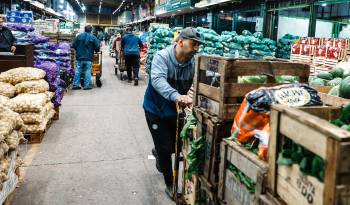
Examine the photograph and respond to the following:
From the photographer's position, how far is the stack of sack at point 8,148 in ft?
11.1

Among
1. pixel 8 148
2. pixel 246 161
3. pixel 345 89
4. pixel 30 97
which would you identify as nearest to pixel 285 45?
pixel 30 97

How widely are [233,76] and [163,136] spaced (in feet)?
5.09

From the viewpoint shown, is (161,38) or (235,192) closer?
(235,192)

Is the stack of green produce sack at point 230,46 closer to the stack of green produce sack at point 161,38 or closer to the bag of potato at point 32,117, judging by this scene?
the stack of green produce sack at point 161,38

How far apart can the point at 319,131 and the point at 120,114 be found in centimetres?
722

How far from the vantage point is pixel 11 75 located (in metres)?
6.45

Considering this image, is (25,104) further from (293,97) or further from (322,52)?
(322,52)

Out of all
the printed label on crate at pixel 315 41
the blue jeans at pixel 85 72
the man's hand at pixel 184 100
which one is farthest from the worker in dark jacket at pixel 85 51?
the man's hand at pixel 184 100

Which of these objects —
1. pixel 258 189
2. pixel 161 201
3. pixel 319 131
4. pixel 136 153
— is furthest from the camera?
pixel 136 153

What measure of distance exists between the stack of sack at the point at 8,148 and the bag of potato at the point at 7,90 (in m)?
2.25

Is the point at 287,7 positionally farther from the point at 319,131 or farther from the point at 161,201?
the point at 319,131

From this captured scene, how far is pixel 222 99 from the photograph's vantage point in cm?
276

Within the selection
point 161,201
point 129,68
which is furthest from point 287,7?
point 161,201

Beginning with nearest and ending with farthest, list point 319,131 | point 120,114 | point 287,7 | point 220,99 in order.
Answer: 1. point 319,131
2. point 220,99
3. point 120,114
4. point 287,7
